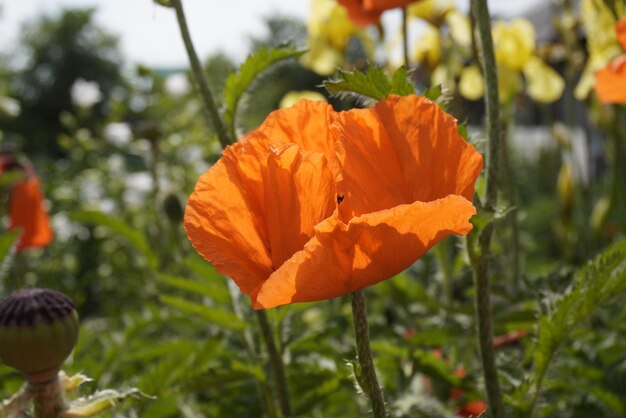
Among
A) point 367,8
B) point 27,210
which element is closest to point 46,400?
point 367,8

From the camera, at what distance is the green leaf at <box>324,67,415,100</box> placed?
0.52 m

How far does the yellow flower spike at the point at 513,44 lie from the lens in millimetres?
1469

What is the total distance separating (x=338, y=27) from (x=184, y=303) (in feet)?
2.59

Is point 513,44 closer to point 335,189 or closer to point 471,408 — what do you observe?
point 471,408

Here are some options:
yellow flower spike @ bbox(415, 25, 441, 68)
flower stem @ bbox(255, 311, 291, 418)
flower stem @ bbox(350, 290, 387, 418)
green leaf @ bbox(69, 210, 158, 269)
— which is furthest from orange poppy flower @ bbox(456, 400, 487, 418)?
Answer: yellow flower spike @ bbox(415, 25, 441, 68)

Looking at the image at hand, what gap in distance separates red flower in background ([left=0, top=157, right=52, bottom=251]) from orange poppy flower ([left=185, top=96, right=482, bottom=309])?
101 cm

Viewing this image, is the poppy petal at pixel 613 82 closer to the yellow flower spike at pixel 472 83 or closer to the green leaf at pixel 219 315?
the green leaf at pixel 219 315

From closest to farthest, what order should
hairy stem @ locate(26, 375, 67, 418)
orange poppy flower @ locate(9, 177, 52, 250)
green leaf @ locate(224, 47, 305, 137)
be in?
hairy stem @ locate(26, 375, 67, 418), green leaf @ locate(224, 47, 305, 137), orange poppy flower @ locate(9, 177, 52, 250)

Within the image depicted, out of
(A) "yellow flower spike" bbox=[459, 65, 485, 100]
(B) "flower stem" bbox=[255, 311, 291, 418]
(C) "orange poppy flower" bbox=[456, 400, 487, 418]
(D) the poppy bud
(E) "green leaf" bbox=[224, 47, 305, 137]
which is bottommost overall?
(C) "orange poppy flower" bbox=[456, 400, 487, 418]

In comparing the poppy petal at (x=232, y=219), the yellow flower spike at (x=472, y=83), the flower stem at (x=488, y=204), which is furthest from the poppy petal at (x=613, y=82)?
the yellow flower spike at (x=472, y=83)

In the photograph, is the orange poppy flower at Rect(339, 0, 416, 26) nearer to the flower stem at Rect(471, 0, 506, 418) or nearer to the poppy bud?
the flower stem at Rect(471, 0, 506, 418)

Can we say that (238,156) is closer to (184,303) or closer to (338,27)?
(184,303)

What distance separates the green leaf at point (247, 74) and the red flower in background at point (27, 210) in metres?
0.80

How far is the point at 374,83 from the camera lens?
0.52m
